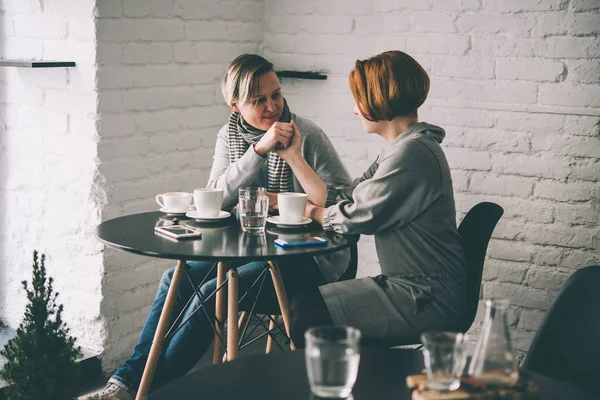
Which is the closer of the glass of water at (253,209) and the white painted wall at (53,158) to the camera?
the glass of water at (253,209)

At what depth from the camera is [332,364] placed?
114 centimetres

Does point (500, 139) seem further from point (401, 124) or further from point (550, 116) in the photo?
point (401, 124)

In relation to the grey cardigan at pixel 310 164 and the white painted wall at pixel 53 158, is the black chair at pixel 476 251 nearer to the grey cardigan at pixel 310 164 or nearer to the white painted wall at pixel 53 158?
the grey cardigan at pixel 310 164

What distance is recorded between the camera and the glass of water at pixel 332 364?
1.13 metres

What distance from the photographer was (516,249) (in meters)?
2.90

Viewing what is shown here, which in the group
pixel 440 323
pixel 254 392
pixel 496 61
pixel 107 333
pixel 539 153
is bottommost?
pixel 107 333

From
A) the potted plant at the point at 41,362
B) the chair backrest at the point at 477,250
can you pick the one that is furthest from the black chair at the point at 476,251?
the potted plant at the point at 41,362

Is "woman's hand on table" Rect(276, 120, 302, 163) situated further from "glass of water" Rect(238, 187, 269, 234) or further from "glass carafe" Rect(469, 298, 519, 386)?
"glass carafe" Rect(469, 298, 519, 386)

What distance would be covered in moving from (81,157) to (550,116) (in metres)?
1.60

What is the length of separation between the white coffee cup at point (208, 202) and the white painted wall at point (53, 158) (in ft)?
2.04

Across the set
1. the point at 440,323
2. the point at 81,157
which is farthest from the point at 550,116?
the point at 81,157

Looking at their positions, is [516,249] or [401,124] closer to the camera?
[401,124]

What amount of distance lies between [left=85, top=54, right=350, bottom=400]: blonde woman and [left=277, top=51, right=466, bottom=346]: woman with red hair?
0.30 m

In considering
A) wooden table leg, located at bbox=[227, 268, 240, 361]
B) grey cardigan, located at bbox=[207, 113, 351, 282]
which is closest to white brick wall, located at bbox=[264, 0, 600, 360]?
grey cardigan, located at bbox=[207, 113, 351, 282]
